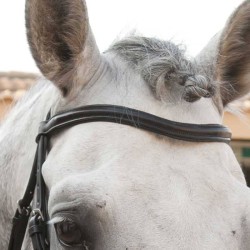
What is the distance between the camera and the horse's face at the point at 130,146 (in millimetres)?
1886

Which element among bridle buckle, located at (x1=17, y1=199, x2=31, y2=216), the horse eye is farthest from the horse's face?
bridle buckle, located at (x1=17, y1=199, x2=31, y2=216)

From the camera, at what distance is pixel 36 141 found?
2.36 metres

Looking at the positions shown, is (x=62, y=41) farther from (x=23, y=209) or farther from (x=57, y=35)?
(x=23, y=209)

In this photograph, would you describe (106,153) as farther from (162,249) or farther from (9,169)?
(9,169)

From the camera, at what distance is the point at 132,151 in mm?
2047

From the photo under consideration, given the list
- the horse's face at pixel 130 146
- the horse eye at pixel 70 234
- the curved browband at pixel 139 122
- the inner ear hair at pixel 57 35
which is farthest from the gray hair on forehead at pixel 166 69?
the horse eye at pixel 70 234

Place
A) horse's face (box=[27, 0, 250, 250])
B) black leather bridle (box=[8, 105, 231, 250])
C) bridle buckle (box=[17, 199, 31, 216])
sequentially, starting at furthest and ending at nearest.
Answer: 1. bridle buckle (box=[17, 199, 31, 216])
2. black leather bridle (box=[8, 105, 231, 250])
3. horse's face (box=[27, 0, 250, 250])

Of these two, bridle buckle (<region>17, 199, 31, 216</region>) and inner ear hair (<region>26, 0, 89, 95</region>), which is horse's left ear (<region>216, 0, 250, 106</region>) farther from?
bridle buckle (<region>17, 199, 31, 216</region>)

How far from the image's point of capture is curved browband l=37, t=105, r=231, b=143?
2131 mm

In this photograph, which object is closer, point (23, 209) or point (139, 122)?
point (139, 122)

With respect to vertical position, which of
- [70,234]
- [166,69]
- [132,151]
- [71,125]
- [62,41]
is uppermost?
[62,41]

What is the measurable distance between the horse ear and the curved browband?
143mm

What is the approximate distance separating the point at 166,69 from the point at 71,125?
400 millimetres

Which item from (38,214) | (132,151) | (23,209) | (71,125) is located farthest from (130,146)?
(23,209)
